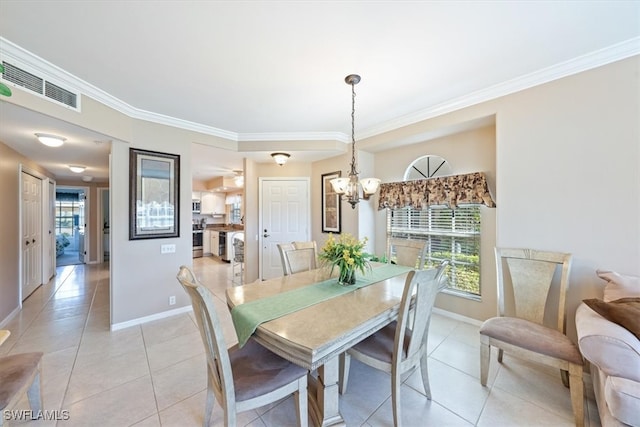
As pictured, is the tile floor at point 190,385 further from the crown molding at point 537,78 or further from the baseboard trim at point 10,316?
the crown molding at point 537,78

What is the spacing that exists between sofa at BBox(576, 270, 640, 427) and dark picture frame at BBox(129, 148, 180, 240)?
3.98 meters

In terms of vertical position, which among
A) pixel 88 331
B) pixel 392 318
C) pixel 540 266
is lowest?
pixel 88 331

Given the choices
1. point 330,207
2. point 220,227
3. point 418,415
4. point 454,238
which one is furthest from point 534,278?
point 220,227

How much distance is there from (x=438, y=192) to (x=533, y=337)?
1790 mm

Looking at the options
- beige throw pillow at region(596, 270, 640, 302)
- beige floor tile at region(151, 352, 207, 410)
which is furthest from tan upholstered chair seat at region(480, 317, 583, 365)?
beige floor tile at region(151, 352, 207, 410)

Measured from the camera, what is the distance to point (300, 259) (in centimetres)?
273

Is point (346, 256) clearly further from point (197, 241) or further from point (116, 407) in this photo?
point (197, 241)

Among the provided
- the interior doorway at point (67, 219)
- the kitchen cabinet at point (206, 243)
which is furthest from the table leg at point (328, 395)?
the interior doorway at point (67, 219)

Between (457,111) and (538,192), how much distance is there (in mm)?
1177

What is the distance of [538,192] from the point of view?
2.28 m

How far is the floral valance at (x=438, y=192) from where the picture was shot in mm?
2805

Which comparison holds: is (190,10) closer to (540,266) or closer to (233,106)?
(233,106)

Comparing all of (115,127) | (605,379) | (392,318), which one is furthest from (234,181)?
(605,379)

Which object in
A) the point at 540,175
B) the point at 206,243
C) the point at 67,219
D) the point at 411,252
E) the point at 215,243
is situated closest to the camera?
the point at 540,175
